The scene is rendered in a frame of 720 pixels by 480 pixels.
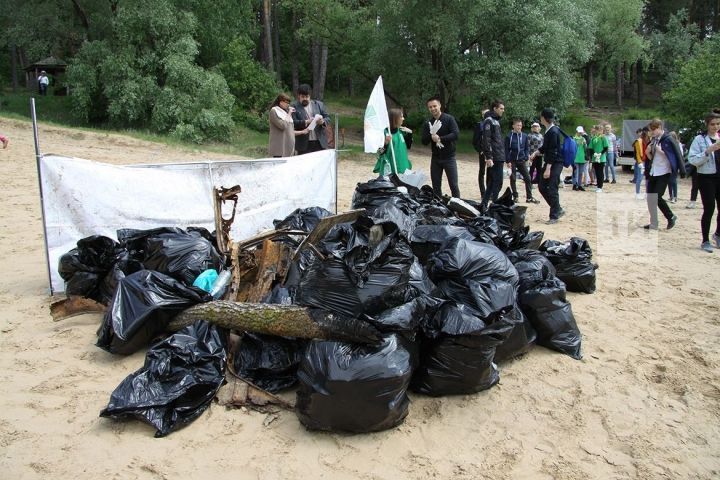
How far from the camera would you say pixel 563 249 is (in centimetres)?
505

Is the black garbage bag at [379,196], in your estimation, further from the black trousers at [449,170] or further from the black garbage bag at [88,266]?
the black trousers at [449,170]

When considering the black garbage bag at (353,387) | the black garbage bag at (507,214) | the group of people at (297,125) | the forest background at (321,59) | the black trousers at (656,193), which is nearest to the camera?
the black garbage bag at (353,387)

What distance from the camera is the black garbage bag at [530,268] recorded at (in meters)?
4.08

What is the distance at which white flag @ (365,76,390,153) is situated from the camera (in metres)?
7.05

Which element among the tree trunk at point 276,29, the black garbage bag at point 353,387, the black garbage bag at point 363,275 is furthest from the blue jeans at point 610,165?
the tree trunk at point 276,29

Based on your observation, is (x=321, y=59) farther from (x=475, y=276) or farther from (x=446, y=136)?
(x=475, y=276)

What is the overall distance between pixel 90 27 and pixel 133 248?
2117 centimetres

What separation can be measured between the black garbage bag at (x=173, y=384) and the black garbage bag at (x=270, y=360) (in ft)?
0.44

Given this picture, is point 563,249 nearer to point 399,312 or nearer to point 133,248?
point 399,312

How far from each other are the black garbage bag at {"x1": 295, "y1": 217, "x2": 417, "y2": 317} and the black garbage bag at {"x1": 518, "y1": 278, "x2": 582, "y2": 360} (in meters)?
1.09

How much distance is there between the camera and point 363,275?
3.10 meters

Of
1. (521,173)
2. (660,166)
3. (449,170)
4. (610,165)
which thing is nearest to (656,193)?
(660,166)

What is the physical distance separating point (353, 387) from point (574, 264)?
9.95ft

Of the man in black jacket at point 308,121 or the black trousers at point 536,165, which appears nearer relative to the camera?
the man in black jacket at point 308,121
